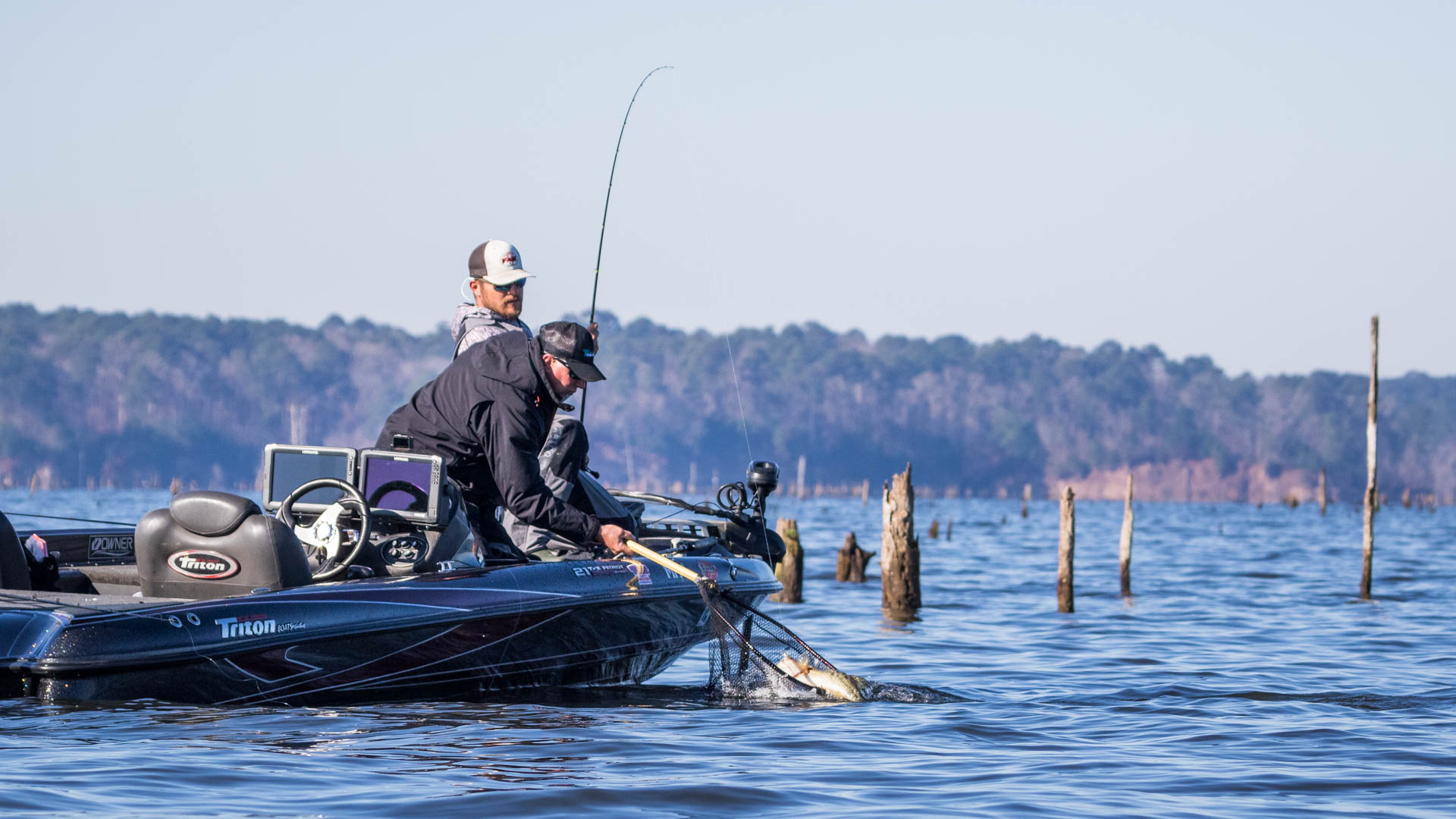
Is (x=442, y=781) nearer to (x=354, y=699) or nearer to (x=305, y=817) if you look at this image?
(x=305, y=817)

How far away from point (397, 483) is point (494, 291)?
1445 millimetres

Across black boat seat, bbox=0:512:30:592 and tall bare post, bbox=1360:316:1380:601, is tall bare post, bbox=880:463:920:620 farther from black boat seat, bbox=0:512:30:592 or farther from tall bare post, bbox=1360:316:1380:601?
black boat seat, bbox=0:512:30:592

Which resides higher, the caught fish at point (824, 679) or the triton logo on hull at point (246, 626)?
the triton logo on hull at point (246, 626)

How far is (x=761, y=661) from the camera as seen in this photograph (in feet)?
31.2

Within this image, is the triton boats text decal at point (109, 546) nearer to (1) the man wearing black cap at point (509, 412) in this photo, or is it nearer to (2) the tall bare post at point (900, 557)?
(1) the man wearing black cap at point (509, 412)

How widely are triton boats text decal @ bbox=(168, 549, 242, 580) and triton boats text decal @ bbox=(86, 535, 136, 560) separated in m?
2.43

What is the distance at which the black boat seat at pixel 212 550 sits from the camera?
7.85m

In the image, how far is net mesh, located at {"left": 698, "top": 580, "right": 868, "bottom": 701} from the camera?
9508mm

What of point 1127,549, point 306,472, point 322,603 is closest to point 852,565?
point 1127,549

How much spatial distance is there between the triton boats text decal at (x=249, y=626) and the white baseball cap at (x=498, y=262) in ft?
7.89

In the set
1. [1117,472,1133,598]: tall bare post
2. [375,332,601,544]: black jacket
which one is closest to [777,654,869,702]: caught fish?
[375,332,601,544]: black jacket

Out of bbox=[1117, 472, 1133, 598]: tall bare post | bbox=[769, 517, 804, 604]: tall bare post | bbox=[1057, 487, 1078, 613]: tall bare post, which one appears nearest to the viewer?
bbox=[1057, 487, 1078, 613]: tall bare post

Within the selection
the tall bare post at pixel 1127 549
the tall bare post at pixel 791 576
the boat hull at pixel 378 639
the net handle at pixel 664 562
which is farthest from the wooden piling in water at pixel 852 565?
the net handle at pixel 664 562

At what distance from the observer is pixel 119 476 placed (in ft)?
534
